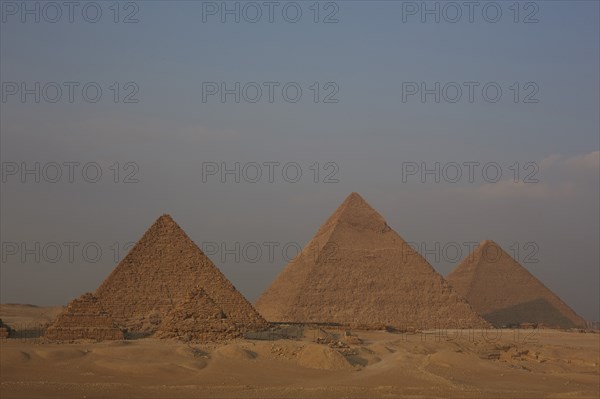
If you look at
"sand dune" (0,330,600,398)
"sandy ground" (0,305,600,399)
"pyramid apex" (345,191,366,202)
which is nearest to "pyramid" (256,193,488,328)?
"pyramid apex" (345,191,366,202)

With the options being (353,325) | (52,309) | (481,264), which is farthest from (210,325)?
(52,309)

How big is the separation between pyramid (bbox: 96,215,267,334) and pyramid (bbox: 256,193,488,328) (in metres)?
15.1

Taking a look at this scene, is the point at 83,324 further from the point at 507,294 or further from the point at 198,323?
the point at 507,294

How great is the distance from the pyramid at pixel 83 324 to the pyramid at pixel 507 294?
1570 inches

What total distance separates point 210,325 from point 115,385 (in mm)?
9825

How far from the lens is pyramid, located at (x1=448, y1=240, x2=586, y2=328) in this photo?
65.7m

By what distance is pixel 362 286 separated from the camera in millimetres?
53125

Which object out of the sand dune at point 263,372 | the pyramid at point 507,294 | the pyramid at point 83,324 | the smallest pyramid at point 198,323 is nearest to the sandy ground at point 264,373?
the sand dune at point 263,372

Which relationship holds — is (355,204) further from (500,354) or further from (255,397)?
(255,397)

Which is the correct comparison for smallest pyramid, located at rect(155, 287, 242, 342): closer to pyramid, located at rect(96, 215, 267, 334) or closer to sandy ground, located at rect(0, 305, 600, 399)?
sandy ground, located at rect(0, 305, 600, 399)

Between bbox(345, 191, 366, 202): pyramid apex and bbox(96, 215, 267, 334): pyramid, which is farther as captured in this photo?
bbox(345, 191, 366, 202): pyramid apex

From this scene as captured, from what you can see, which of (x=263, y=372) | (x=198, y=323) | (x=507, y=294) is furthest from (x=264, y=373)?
(x=507, y=294)

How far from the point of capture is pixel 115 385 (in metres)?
20.4

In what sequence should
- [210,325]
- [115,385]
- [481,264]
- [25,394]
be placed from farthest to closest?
[481,264] < [210,325] < [115,385] < [25,394]
